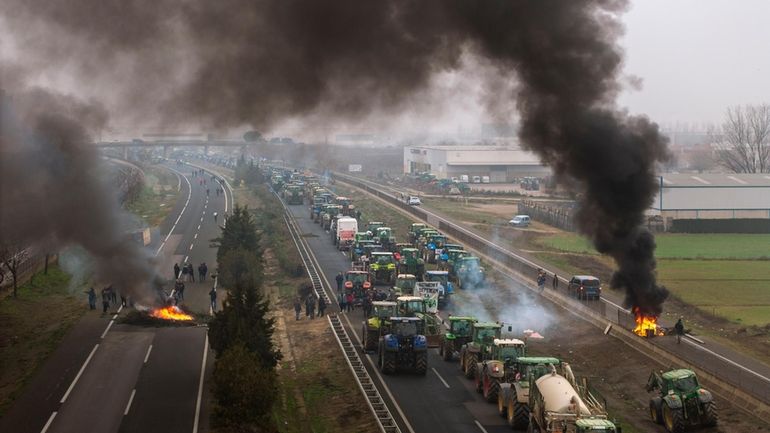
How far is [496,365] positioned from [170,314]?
21623 mm

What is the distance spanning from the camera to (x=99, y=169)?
48.8 m

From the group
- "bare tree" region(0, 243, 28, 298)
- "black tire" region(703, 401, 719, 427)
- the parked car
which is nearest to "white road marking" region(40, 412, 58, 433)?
"black tire" region(703, 401, 719, 427)

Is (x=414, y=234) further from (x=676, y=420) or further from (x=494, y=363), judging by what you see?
(x=676, y=420)

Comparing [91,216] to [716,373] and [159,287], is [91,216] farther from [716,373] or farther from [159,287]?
[716,373]

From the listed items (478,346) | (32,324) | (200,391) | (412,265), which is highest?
(478,346)

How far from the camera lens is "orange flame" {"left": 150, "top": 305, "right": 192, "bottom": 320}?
1901 inches

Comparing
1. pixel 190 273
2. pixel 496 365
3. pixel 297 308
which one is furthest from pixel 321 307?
pixel 496 365

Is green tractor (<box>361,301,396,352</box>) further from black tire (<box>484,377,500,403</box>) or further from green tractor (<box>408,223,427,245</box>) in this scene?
A: green tractor (<box>408,223,427,245</box>)

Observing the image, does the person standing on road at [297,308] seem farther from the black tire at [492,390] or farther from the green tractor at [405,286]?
the black tire at [492,390]

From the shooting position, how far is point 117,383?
121 feet

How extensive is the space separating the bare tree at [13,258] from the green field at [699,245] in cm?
3926

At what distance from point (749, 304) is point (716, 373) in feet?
58.6

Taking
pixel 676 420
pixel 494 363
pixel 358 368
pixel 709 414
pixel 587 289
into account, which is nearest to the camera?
pixel 676 420

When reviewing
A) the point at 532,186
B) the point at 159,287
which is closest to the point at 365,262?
the point at 159,287
